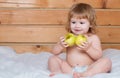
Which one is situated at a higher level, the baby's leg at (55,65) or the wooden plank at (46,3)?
the wooden plank at (46,3)

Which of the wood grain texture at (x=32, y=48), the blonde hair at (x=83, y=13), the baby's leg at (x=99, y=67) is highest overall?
the blonde hair at (x=83, y=13)

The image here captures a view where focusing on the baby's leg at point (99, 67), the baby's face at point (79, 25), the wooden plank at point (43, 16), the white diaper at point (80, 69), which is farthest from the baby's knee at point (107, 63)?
the wooden plank at point (43, 16)

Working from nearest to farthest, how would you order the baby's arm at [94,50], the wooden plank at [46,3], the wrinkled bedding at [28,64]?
1. the wrinkled bedding at [28,64]
2. the baby's arm at [94,50]
3. the wooden plank at [46,3]

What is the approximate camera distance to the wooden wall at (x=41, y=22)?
205 cm

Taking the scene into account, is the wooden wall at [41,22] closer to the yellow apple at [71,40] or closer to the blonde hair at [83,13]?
the blonde hair at [83,13]

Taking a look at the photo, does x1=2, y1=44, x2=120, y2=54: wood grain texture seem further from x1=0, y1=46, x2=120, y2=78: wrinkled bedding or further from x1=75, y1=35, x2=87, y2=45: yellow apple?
x1=75, y1=35, x2=87, y2=45: yellow apple

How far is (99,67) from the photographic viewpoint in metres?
1.53

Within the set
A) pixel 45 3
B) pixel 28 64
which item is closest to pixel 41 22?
pixel 45 3

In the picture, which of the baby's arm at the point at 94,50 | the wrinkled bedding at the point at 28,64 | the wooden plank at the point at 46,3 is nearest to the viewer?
the wrinkled bedding at the point at 28,64

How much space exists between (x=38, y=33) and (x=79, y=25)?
0.50 meters

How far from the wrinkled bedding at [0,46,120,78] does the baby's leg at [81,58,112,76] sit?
40 mm

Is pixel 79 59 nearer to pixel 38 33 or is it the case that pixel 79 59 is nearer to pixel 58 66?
pixel 58 66

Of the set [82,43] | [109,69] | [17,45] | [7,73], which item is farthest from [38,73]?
[17,45]

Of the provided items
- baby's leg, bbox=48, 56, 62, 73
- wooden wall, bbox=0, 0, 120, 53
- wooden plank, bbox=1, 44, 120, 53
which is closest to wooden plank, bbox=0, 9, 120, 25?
wooden wall, bbox=0, 0, 120, 53
